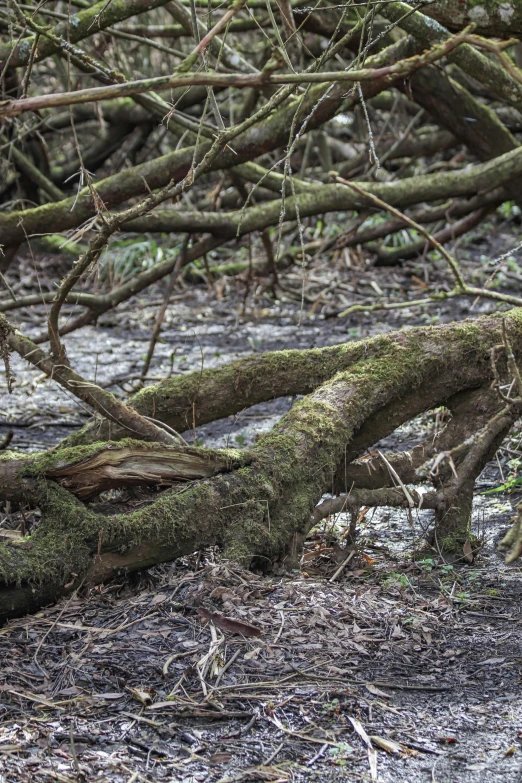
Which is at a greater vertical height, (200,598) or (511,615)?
(200,598)

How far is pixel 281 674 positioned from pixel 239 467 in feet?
3.32

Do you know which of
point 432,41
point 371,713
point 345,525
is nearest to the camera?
point 371,713

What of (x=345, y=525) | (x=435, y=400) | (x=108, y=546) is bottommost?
(x=345, y=525)

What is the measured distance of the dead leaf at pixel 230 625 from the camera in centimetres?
290

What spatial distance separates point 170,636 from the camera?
2.91 meters

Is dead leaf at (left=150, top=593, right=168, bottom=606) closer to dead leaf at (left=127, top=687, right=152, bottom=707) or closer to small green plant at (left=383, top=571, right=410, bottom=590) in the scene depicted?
dead leaf at (left=127, top=687, right=152, bottom=707)

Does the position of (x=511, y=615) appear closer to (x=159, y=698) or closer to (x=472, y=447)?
(x=472, y=447)

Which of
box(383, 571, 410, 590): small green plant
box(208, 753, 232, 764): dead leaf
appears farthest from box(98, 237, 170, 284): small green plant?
box(208, 753, 232, 764): dead leaf

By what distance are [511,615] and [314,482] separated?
95 centimetres

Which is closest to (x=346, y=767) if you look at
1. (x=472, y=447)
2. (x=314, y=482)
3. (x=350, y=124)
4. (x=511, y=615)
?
(x=511, y=615)

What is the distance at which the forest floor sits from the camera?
7.54 feet

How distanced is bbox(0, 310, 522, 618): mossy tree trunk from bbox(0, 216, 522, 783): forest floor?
136 mm

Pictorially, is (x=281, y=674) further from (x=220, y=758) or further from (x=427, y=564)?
(x=427, y=564)

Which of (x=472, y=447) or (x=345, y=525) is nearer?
(x=472, y=447)
